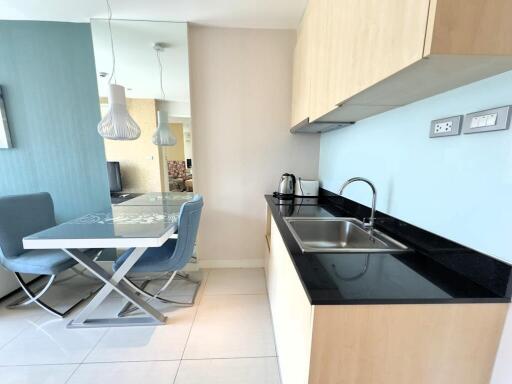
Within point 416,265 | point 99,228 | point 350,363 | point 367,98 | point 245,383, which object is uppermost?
point 367,98

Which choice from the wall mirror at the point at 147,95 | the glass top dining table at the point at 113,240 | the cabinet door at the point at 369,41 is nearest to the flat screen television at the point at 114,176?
the wall mirror at the point at 147,95

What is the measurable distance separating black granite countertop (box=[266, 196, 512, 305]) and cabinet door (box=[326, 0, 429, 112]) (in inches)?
26.5

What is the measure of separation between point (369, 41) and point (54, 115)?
111 inches

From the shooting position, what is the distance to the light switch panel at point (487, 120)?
0.69m

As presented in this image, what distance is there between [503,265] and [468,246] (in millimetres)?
126

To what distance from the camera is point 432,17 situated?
536mm

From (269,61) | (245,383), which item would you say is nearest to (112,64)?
(269,61)

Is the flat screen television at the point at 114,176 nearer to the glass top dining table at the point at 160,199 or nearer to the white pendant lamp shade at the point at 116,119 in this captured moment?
the glass top dining table at the point at 160,199

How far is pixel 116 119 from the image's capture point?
5.55 feet

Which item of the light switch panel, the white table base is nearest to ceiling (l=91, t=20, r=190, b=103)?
the white table base

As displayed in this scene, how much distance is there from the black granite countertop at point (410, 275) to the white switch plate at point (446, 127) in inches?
16.6

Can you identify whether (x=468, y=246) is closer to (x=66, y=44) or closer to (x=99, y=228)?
(x=99, y=228)

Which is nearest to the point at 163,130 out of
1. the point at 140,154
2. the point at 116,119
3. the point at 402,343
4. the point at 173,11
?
the point at 140,154

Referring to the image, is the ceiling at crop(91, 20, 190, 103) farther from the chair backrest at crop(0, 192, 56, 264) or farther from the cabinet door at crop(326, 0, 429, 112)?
the cabinet door at crop(326, 0, 429, 112)
